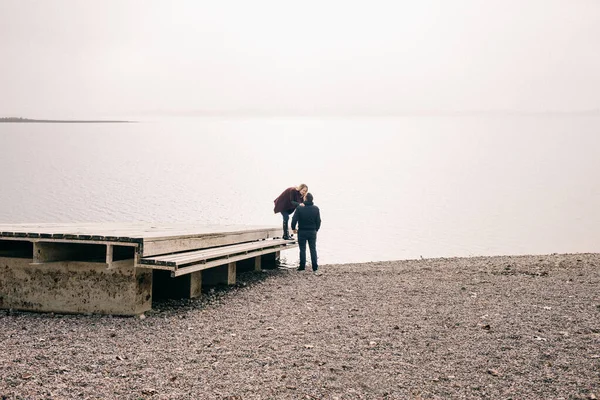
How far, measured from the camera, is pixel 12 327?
886 centimetres

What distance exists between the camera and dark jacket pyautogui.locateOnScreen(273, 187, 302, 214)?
52.5 feet

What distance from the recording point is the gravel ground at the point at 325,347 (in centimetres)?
655

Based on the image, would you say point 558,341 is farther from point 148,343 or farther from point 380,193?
point 380,193

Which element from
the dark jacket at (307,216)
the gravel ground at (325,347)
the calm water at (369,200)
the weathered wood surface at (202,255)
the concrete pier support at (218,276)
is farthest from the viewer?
the calm water at (369,200)

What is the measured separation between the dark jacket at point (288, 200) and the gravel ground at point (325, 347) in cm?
445

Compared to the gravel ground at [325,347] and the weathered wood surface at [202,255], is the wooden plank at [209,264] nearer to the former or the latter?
the weathered wood surface at [202,255]

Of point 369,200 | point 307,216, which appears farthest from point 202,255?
point 369,200

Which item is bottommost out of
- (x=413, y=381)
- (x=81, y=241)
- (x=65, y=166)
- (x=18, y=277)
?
(x=413, y=381)

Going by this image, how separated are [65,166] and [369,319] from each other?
363 feet

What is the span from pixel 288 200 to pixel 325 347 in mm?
8404

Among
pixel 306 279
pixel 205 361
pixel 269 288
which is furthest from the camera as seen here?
pixel 306 279

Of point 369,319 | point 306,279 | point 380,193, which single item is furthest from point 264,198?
point 369,319

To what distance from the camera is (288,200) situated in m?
16.1

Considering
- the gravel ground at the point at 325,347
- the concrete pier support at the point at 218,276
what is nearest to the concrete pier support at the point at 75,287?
the gravel ground at the point at 325,347
